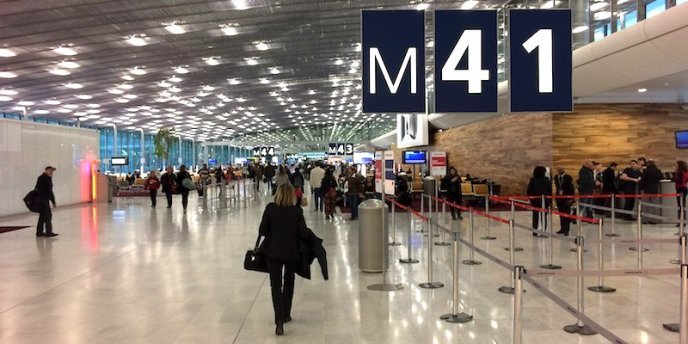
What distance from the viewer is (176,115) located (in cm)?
4938

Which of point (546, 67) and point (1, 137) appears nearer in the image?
point (546, 67)

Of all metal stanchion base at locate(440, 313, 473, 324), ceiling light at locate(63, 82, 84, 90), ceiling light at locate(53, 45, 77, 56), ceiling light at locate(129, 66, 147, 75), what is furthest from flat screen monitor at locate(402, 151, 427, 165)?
metal stanchion base at locate(440, 313, 473, 324)

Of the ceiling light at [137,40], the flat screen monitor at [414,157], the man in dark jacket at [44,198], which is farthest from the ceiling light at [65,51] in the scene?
the flat screen monitor at [414,157]

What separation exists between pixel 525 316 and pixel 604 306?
1.22m

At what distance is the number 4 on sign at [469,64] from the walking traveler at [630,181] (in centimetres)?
1245

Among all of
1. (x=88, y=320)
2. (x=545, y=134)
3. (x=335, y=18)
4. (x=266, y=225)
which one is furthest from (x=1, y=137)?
(x=545, y=134)

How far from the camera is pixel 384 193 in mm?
8398

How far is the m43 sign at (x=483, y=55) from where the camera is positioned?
5.50 meters

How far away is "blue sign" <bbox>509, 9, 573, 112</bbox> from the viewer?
549 cm

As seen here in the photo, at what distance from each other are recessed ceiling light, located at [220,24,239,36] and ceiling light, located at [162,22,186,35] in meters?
1.34

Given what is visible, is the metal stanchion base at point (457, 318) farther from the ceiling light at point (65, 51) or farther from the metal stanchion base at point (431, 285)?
the ceiling light at point (65, 51)

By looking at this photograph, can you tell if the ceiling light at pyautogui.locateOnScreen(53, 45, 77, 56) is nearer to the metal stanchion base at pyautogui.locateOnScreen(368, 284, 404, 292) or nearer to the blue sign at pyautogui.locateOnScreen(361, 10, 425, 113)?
the metal stanchion base at pyautogui.locateOnScreen(368, 284, 404, 292)

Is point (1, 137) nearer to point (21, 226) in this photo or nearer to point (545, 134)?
point (21, 226)

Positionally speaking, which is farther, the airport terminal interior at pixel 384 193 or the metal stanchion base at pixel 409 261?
the metal stanchion base at pixel 409 261
